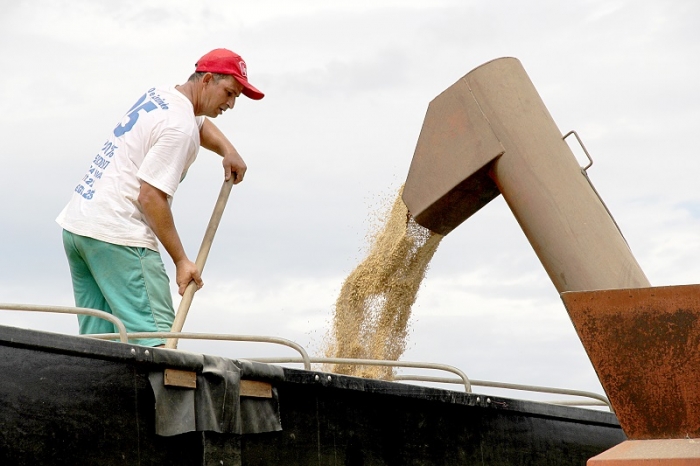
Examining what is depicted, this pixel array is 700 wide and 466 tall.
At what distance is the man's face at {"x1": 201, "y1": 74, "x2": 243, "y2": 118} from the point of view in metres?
5.01

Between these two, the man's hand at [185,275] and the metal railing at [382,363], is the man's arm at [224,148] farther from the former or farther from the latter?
the metal railing at [382,363]

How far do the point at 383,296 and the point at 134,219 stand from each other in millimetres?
2037

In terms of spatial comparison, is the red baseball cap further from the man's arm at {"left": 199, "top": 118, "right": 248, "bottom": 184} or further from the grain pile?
the grain pile

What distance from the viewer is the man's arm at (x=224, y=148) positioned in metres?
5.31

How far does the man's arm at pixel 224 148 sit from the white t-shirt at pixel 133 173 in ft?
1.63

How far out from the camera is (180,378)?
3742 mm

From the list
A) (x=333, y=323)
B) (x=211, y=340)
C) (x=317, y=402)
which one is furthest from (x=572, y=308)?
(x=333, y=323)

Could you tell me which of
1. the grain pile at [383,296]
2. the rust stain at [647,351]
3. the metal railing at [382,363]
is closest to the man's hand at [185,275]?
the metal railing at [382,363]

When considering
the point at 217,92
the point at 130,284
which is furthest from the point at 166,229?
the point at 217,92

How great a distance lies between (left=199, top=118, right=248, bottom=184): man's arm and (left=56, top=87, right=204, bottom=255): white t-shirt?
50 cm

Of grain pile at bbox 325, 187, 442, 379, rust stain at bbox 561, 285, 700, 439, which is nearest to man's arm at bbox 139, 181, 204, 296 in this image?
grain pile at bbox 325, 187, 442, 379

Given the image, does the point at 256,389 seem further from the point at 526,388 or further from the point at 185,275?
the point at 526,388

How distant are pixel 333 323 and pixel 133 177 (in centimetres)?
227

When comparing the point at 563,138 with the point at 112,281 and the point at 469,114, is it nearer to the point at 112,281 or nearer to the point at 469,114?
the point at 469,114
